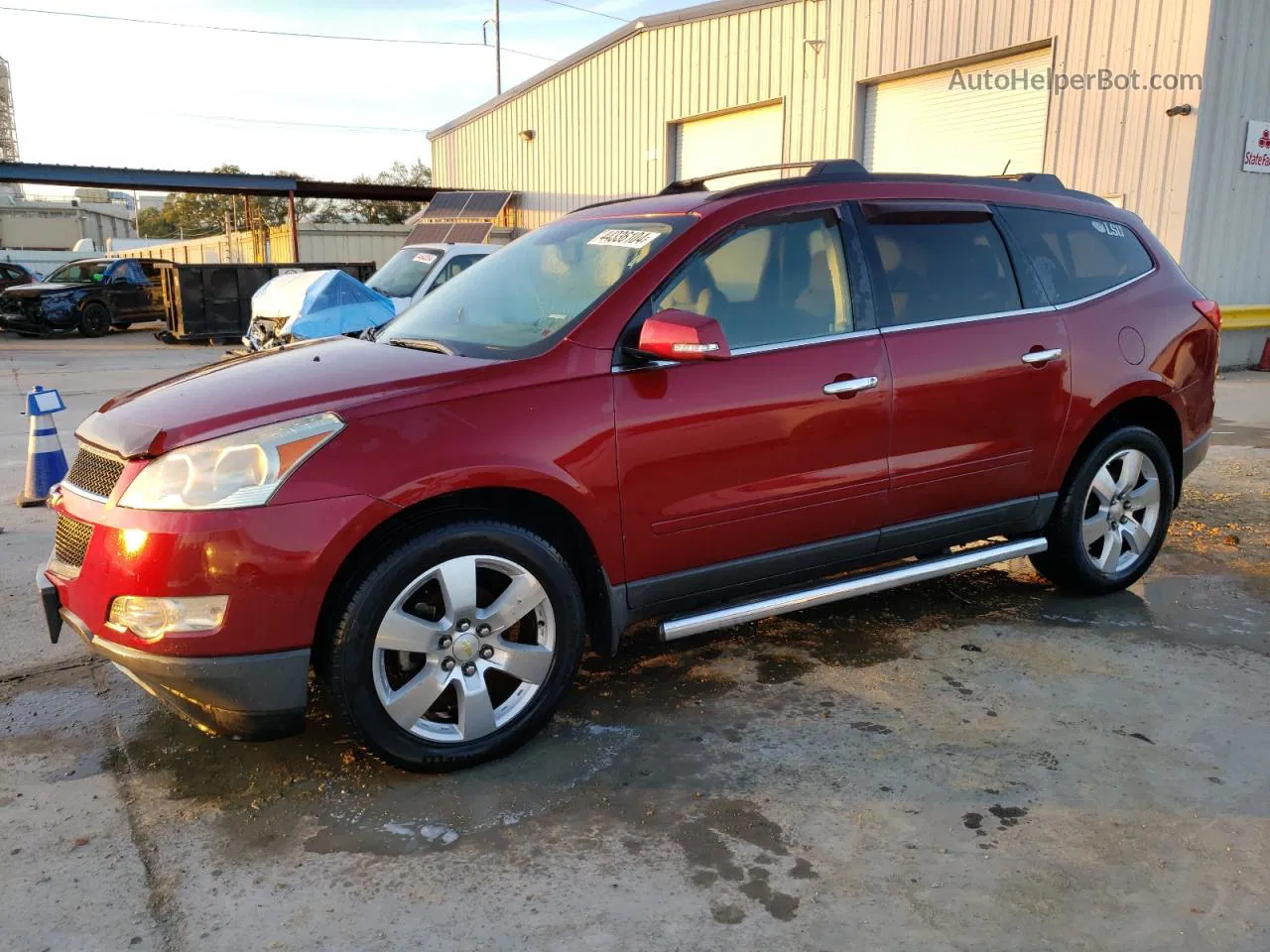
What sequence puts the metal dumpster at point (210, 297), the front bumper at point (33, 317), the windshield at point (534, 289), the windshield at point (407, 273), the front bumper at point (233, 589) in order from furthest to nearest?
the front bumper at point (33, 317) → the metal dumpster at point (210, 297) → the windshield at point (407, 273) → the windshield at point (534, 289) → the front bumper at point (233, 589)

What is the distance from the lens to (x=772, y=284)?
3.53 metres

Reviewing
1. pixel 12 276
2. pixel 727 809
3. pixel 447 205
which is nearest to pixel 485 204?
pixel 447 205

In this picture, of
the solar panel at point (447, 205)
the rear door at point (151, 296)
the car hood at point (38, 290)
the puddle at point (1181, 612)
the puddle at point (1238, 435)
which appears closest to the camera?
the puddle at point (1181, 612)

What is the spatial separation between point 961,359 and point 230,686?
280 centimetres

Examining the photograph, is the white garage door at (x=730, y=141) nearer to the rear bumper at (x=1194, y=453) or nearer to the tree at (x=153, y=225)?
the rear bumper at (x=1194, y=453)

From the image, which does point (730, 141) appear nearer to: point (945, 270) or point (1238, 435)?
point (1238, 435)

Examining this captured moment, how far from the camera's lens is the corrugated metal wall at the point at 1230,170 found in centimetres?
1120

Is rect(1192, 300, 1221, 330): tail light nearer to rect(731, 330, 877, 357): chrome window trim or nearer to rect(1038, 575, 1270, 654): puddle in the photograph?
rect(1038, 575, 1270, 654): puddle

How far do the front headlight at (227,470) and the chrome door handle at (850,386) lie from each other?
5.62 ft

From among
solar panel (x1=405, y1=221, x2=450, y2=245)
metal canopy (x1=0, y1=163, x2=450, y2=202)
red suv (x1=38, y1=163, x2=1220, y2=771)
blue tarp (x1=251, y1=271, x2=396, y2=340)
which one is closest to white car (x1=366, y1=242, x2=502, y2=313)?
blue tarp (x1=251, y1=271, x2=396, y2=340)

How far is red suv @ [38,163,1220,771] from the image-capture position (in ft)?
8.90

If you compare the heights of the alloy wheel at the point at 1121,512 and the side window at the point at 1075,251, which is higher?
the side window at the point at 1075,251

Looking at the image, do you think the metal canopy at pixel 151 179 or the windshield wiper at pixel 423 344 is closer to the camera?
the windshield wiper at pixel 423 344

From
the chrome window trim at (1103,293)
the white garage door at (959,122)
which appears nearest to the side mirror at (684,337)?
the chrome window trim at (1103,293)
